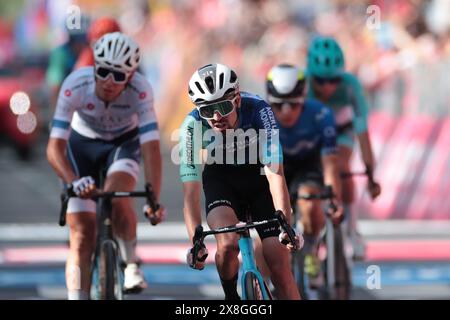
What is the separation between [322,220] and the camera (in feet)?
36.6

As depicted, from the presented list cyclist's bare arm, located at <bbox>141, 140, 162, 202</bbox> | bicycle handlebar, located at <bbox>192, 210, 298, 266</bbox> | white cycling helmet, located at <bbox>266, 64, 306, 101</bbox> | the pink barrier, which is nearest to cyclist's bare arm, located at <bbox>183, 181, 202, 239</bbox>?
bicycle handlebar, located at <bbox>192, 210, 298, 266</bbox>

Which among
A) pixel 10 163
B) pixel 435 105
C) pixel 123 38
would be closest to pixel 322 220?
pixel 123 38

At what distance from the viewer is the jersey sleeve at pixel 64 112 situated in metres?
9.84

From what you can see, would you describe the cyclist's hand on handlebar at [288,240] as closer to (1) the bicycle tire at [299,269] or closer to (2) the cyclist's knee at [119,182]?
(2) the cyclist's knee at [119,182]

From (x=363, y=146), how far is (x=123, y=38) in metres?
2.64

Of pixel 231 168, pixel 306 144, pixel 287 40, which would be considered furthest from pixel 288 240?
pixel 287 40

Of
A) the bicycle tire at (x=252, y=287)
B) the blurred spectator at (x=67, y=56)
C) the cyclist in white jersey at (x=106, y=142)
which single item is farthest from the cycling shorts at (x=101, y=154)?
the blurred spectator at (x=67, y=56)

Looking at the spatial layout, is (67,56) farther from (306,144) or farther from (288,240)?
(288,240)

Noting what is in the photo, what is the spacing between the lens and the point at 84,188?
9.32m

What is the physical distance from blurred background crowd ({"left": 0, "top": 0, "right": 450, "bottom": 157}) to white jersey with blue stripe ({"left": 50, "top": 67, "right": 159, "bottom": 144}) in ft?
10.4

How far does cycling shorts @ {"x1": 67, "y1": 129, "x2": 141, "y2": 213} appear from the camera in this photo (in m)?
10.2

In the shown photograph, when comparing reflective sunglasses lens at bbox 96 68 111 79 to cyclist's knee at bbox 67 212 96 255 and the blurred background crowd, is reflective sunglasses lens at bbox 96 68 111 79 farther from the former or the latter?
the blurred background crowd

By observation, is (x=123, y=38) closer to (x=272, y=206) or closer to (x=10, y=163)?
(x=272, y=206)

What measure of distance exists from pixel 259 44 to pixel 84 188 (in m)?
17.4
